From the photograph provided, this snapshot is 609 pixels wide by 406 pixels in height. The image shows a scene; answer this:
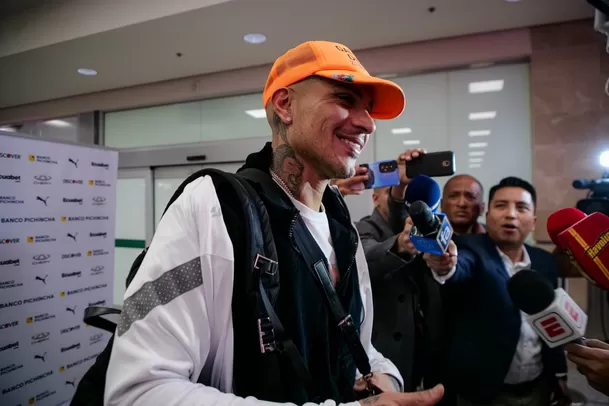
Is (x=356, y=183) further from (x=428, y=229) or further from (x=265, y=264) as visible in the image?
(x=265, y=264)

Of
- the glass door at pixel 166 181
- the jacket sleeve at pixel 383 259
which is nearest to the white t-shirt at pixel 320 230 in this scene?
the jacket sleeve at pixel 383 259

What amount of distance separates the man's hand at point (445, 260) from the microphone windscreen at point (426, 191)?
0.20m

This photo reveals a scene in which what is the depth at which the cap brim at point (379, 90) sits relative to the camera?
85cm

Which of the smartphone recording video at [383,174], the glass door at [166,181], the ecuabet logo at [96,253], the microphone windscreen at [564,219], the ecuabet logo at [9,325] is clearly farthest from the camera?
the glass door at [166,181]

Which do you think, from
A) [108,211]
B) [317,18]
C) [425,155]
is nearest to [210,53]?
[317,18]

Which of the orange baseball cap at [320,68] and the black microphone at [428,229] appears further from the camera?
the black microphone at [428,229]

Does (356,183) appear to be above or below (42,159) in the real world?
below

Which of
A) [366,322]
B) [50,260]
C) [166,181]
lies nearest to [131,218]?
[166,181]

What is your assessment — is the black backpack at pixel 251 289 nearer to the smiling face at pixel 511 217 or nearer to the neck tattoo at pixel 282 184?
the neck tattoo at pixel 282 184

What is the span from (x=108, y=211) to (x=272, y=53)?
217 centimetres

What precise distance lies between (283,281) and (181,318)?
23cm

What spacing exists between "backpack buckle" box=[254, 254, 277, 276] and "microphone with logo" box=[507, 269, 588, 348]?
741mm

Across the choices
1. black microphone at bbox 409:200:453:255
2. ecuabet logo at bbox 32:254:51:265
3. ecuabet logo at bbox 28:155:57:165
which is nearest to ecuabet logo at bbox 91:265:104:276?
ecuabet logo at bbox 32:254:51:265

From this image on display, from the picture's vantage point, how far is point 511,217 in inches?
65.4
